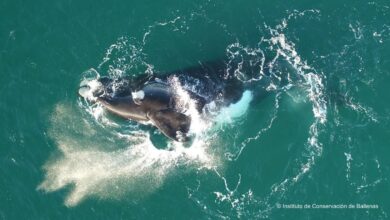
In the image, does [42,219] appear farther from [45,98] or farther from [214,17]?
[214,17]

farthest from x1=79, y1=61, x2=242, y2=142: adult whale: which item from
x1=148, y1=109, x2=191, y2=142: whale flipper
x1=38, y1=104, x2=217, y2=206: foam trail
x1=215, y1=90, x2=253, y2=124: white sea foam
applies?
x1=38, y1=104, x2=217, y2=206: foam trail

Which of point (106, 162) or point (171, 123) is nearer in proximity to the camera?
point (171, 123)

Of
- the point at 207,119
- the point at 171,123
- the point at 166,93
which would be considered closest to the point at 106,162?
A: the point at 171,123

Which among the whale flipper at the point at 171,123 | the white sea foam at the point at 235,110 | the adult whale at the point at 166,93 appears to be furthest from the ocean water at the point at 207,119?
the whale flipper at the point at 171,123

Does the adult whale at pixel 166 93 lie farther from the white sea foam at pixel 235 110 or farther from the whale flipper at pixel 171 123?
the white sea foam at pixel 235 110

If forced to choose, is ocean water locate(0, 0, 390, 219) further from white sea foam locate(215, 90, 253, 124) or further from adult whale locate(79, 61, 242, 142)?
adult whale locate(79, 61, 242, 142)

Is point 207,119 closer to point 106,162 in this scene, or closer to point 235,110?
point 235,110

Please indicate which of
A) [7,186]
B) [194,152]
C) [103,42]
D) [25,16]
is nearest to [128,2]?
[103,42]
